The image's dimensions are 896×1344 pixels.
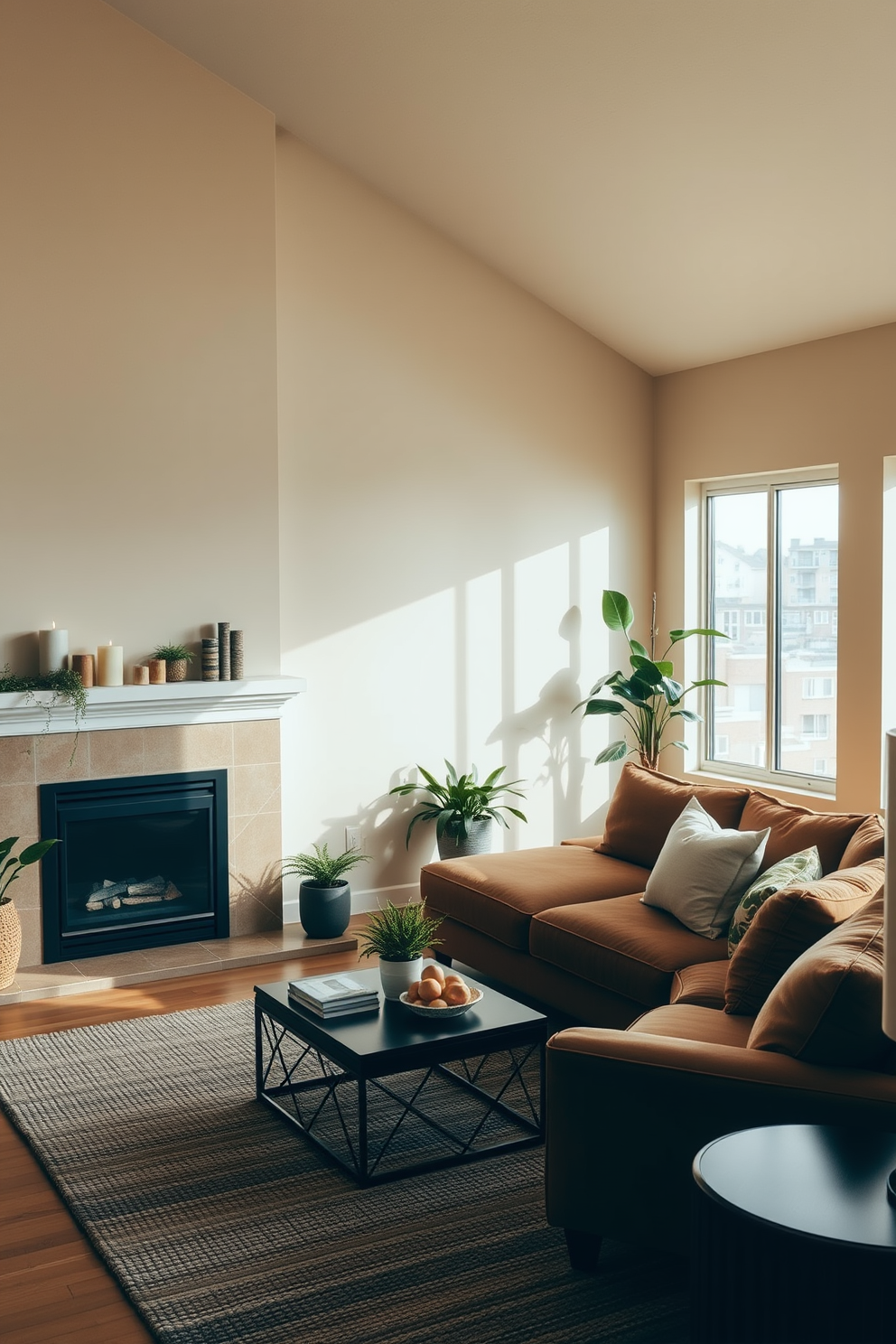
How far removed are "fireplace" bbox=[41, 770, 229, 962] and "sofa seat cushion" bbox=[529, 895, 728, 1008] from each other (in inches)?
72.3

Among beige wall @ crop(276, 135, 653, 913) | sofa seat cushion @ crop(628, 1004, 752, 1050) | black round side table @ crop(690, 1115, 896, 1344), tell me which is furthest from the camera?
beige wall @ crop(276, 135, 653, 913)

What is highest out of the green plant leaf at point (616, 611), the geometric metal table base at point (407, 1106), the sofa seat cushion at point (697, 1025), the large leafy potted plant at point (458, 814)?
the green plant leaf at point (616, 611)

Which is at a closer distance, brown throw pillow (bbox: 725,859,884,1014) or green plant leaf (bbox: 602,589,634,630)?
brown throw pillow (bbox: 725,859,884,1014)

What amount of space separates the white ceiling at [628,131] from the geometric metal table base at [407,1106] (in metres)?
3.17

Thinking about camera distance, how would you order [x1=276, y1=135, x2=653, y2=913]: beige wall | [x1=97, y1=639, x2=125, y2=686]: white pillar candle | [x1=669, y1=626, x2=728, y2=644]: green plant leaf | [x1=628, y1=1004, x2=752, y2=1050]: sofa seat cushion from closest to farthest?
1. [x1=628, y1=1004, x2=752, y2=1050]: sofa seat cushion
2. [x1=97, y1=639, x2=125, y2=686]: white pillar candle
3. [x1=276, y1=135, x2=653, y2=913]: beige wall
4. [x1=669, y1=626, x2=728, y2=644]: green plant leaf

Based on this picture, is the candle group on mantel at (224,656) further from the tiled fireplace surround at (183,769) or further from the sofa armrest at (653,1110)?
the sofa armrest at (653,1110)

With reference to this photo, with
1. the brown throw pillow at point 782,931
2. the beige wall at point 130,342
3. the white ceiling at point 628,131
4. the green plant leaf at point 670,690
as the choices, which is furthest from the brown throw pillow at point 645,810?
the white ceiling at point 628,131

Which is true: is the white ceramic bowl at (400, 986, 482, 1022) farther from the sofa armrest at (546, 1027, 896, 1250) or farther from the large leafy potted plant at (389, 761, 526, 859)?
the large leafy potted plant at (389, 761, 526, 859)

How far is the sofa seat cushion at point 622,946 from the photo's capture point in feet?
12.0

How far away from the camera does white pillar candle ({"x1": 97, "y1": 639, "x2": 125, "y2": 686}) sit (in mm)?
5070

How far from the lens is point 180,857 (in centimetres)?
543

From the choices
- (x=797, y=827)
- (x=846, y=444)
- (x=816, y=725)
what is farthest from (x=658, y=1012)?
(x=846, y=444)

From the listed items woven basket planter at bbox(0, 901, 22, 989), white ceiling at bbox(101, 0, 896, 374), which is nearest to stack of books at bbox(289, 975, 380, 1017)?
woven basket planter at bbox(0, 901, 22, 989)

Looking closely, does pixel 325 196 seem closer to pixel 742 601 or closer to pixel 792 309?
pixel 792 309
